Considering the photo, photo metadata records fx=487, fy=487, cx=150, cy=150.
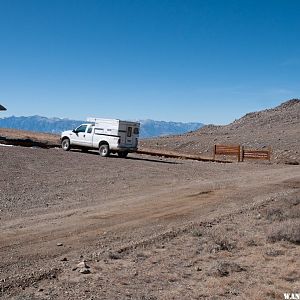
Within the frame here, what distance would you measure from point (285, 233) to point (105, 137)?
805 inches

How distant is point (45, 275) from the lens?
23.3 ft

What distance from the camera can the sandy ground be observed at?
696 centimetres

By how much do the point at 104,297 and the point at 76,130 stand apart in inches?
1007

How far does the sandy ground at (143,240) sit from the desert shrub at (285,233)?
0.02 meters

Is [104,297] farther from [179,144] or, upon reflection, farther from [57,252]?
[179,144]

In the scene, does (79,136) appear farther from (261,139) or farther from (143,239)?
(261,139)

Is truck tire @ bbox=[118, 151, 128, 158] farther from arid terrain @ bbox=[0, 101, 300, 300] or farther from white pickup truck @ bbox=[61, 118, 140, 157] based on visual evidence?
arid terrain @ bbox=[0, 101, 300, 300]

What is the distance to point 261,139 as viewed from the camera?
5872cm

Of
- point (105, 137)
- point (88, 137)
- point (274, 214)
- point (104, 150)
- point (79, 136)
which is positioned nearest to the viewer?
point (274, 214)

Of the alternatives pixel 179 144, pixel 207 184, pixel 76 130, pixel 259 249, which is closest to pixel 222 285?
pixel 259 249

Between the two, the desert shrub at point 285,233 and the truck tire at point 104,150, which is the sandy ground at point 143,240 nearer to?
the desert shrub at point 285,233

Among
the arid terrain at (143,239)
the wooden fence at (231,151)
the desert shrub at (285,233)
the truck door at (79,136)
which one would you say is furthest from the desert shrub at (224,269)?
the wooden fence at (231,151)

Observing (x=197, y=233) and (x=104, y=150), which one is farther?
(x=104, y=150)

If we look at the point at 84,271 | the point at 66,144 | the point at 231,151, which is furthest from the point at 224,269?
the point at 231,151
